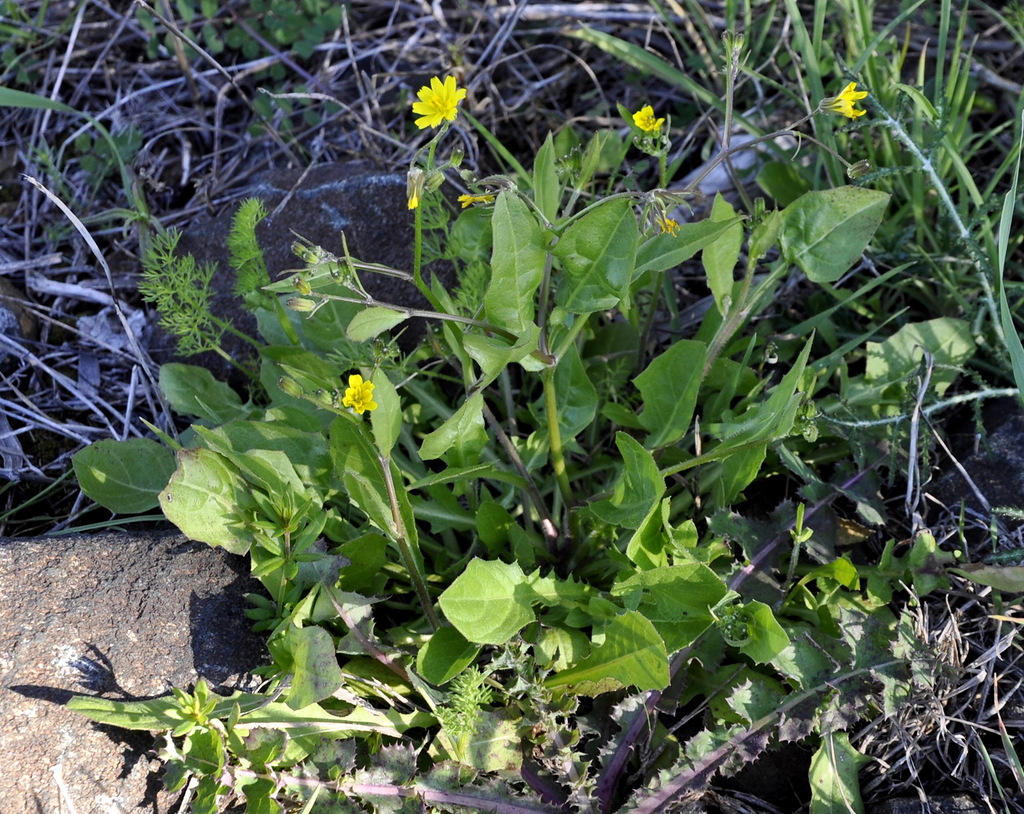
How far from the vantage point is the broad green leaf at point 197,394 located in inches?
104

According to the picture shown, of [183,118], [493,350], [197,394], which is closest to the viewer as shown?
[493,350]

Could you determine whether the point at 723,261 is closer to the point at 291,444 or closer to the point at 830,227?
the point at 830,227

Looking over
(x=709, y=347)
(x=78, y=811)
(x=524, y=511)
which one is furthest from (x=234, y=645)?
(x=709, y=347)

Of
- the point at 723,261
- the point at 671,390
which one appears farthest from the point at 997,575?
the point at 723,261

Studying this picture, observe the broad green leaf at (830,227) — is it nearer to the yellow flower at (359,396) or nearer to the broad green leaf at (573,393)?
the broad green leaf at (573,393)

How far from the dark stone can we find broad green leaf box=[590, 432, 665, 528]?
41.4 inches

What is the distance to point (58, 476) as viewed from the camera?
2828mm

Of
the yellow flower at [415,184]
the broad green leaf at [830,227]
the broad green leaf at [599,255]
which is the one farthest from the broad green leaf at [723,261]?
the yellow flower at [415,184]

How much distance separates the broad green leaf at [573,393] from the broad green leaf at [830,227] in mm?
640

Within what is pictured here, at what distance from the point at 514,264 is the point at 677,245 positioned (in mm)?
474

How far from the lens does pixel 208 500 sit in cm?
215

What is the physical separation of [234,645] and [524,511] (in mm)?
846

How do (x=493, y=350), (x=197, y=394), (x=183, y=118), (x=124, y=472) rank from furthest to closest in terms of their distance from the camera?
(x=183, y=118)
(x=197, y=394)
(x=124, y=472)
(x=493, y=350)

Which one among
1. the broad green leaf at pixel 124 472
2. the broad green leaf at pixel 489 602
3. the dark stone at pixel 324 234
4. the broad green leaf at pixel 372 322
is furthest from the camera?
the dark stone at pixel 324 234
